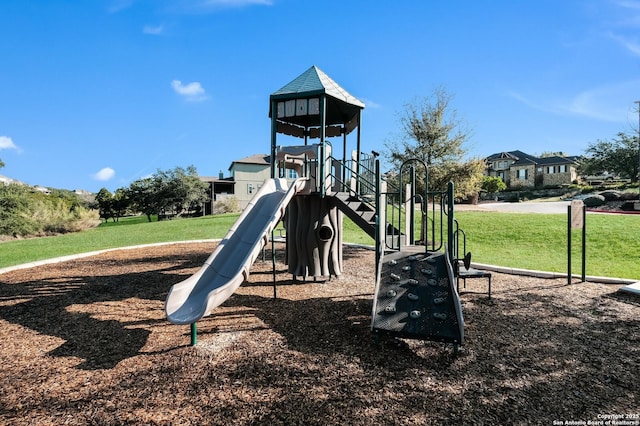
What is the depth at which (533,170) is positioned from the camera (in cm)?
6281

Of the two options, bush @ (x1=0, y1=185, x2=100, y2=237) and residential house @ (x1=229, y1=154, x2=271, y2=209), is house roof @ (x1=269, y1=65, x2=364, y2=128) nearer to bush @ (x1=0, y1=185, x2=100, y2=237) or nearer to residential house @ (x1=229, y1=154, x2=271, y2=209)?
bush @ (x1=0, y1=185, x2=100, y2=237)

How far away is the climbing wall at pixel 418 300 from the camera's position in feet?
14.1

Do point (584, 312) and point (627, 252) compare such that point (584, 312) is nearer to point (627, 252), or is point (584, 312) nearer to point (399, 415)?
point (399, 415)

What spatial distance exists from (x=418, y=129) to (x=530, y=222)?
6930 millimetres

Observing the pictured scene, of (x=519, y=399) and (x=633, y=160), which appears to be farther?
(x=633, y=160)

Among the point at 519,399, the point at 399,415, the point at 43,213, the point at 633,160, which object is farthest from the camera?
the point at 633,160

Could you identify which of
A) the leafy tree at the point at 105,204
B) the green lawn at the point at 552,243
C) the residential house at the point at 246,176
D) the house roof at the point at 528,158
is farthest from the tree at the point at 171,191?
the house roof at the point at 528,158

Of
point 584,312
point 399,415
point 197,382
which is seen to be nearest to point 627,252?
point 584,312

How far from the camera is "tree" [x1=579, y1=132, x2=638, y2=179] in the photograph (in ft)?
133

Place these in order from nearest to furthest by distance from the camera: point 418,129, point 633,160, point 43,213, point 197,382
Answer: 1. point 197,382
2. point 418,129
3. point 43,213
4. point 633,160

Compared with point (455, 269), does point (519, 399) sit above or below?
below

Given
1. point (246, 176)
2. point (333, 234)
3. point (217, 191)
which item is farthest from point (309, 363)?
point (217, 191)

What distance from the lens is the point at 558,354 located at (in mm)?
4395

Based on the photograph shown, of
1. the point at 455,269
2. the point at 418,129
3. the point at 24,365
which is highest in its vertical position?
the point at 418,129
